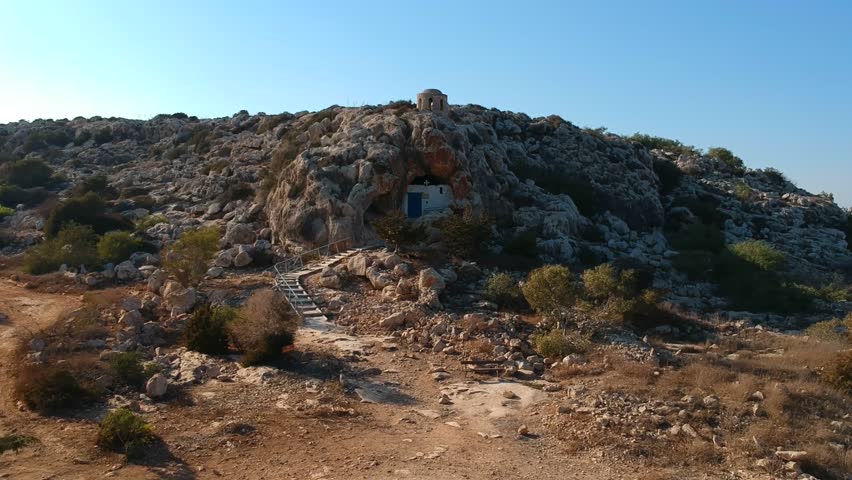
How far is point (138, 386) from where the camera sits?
13.9 meters

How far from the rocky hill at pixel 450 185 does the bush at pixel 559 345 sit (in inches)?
343

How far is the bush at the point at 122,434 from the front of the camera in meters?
Answer: 10.8

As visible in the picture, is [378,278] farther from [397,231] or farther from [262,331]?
[262,331]

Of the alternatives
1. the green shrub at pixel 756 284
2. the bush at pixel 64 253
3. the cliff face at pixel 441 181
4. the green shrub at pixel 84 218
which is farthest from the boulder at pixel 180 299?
the green shrub at pixel 756 284

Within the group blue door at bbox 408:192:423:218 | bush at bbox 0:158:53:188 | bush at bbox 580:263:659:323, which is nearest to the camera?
bush at bbox 580:263:659:323

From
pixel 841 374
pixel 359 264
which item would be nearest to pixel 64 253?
pixel 359 264

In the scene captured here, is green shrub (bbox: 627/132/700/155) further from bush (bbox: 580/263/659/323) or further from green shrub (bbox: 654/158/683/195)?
bush (bbox: 580/263/659/323)

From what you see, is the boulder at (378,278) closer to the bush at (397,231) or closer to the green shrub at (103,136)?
the bush at (397,231)

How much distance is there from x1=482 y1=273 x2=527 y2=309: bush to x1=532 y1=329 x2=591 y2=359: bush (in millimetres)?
3280

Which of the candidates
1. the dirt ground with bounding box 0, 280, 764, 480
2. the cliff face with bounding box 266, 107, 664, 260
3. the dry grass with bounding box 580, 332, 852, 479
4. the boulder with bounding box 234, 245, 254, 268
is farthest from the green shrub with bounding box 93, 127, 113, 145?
the dry grass with bounding box 580, 332, 852, 479

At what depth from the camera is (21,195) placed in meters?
41.5

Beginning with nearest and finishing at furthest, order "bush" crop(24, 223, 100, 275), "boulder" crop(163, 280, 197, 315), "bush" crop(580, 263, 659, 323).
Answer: "bush" crop(580, 263, 659, 323) < "boulder" crop(163, 280, 197, 315) < "bush" crop(24, 223, 100, 275)

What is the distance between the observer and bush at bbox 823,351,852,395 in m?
13.1

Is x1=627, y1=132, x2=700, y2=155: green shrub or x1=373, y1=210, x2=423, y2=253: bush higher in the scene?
x1=627, y1=132, x2=700, y2=155: green shrub
